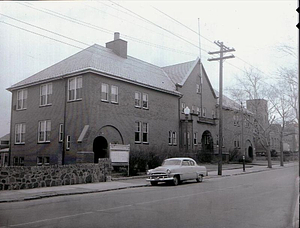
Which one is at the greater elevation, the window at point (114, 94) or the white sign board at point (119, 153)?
the window at point (114, 94)

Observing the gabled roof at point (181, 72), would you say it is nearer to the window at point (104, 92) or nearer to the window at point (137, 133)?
the window at point (137, 133)

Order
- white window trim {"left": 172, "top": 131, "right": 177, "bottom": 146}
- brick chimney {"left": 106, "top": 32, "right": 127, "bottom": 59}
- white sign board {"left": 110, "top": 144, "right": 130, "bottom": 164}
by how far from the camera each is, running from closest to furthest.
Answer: white sign board {"left": 110, "top": 144, "right": 130, "bottom": 164} < brick chimney {"left": 106, "top": 32, "right": 127, "bottom": 59} < white window trim {"left": 172, "top": 131, "right": 177, "bottom": 146}

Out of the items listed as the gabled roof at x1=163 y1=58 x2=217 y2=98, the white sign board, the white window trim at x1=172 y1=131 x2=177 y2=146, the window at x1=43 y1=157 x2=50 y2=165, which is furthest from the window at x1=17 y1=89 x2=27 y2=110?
the gabled roof at x1=163 y1=58 x2=217 y2=98

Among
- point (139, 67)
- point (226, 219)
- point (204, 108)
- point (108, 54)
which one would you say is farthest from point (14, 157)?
point (204, 108)

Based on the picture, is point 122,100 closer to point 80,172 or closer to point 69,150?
point 69,150

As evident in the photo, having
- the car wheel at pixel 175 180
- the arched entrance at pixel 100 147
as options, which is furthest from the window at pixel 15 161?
the car wheel at pixel 175 180

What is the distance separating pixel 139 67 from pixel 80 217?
842 inches

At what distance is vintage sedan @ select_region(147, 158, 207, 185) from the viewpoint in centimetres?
1539

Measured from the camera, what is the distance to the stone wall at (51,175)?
13477 mm

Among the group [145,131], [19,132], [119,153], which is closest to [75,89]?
[119,153]

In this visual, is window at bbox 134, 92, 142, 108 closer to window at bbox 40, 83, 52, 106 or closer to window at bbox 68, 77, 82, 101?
window at bbox 68, 77, 82, 101

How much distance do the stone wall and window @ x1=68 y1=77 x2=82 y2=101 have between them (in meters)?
6.59

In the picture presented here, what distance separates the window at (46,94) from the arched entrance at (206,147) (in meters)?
10.9

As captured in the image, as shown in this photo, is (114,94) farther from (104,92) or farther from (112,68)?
(112,68)
